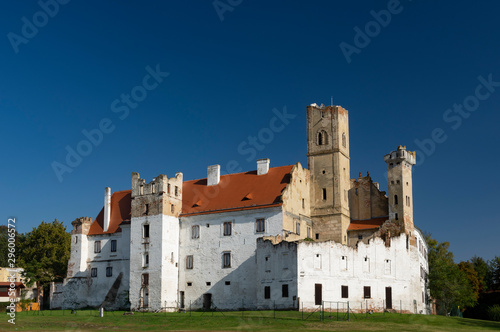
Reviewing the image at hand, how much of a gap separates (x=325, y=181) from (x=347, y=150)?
18.0 feet

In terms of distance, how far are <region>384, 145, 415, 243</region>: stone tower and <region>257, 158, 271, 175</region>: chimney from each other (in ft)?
43.8

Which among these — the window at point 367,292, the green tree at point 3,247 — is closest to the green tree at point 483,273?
the window at point 367,292

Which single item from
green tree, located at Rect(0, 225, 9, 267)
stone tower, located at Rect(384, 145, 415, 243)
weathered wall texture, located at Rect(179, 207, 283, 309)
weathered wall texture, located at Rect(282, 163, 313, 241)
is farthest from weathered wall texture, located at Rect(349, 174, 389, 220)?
green tree, located at Rect(0, 225, 9, 267)

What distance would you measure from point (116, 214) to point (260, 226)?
20.7 m

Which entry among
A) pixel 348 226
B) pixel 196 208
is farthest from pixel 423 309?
pixel 196 208

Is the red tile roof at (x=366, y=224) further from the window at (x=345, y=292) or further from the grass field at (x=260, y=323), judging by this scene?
the grass field at (x=260, y=323)

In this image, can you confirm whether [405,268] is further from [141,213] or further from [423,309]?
[141,213]

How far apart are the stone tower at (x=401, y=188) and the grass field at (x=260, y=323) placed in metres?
14.6

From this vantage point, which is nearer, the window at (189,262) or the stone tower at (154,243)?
the stone tower at (154,243)

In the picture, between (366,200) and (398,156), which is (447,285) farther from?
(398,156)

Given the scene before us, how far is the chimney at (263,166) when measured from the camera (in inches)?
2810

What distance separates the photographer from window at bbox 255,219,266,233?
64250 mm

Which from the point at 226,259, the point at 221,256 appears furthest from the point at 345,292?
the point at 221,256

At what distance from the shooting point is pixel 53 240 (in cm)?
9075
